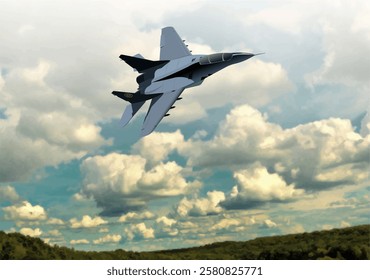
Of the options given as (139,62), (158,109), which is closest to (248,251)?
(158,109)

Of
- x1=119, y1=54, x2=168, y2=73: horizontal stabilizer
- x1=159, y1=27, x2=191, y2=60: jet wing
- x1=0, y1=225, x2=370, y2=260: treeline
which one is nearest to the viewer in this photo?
x1=0, y1=225, x2=370, y2=260: treeline

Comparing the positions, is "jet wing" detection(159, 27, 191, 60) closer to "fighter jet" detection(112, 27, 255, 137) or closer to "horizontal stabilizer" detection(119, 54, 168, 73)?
"fighter jet" detection(112, 27, 255, 137)

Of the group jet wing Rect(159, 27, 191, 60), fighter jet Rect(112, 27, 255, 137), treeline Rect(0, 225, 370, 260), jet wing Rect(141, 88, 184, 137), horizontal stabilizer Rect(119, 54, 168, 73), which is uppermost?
jet wing Rect(159, 27, 191, 60)

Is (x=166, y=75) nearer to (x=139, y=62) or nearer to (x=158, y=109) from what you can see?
(x=158, y=109)

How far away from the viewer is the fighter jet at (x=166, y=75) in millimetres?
41906

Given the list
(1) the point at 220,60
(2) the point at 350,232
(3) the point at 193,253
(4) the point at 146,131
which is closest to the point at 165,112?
(4) the point at 146,131

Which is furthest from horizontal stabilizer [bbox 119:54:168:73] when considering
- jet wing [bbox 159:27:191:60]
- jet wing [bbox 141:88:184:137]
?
jet wing [bbox 141:88:184:137]

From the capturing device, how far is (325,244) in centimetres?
3994

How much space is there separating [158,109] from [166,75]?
416cm

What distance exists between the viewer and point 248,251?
1710 inches

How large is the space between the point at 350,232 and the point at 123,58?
33.2m

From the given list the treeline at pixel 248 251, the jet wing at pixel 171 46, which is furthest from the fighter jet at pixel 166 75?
the treeline at pixel 248 251

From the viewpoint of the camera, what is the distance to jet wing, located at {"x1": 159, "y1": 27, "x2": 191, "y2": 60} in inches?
1943

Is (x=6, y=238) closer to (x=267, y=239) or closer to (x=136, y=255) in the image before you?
(x=136, y=255)
